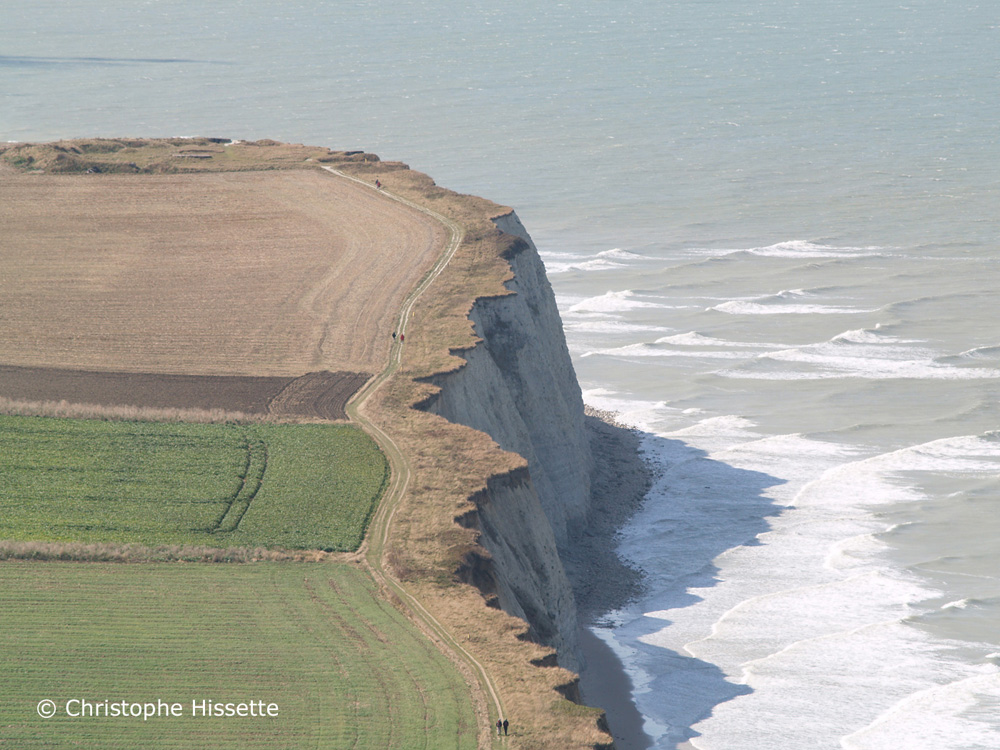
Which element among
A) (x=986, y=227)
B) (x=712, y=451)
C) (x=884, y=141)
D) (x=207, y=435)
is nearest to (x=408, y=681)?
(x=207, y=435)

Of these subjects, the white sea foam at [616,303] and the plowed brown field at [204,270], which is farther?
the white sea foam at [616,303]

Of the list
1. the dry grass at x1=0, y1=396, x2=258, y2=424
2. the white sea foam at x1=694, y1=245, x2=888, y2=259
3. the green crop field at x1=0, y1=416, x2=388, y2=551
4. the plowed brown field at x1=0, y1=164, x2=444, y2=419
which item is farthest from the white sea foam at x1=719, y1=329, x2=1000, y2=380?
the green crop field at x1=0, y1=416, x2=388, y2=551

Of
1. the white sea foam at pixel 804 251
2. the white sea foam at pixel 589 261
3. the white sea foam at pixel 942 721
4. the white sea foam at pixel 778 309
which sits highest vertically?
the white sea foam at pixel 804 251

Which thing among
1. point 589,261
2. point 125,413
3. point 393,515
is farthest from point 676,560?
point 589,261

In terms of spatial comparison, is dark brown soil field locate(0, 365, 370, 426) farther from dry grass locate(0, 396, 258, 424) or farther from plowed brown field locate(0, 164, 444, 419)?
dry grass locate(0, 396, 258, 424)

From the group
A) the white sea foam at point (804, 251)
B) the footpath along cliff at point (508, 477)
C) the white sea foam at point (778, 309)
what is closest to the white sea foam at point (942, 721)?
the footpath along cliff at point (508, 477)

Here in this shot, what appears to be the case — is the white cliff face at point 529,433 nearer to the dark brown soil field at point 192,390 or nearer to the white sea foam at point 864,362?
the dark brown soil field at point 192,390

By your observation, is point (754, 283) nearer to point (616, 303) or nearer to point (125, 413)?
point (616, 303)
